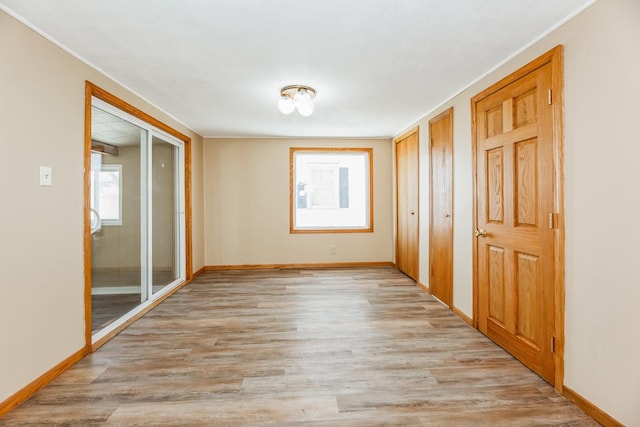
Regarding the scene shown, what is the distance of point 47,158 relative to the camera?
2.12 metres

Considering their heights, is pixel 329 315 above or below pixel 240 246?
below

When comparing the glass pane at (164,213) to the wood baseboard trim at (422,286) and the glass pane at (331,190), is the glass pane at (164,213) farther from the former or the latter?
the wood baseboard trim at (422,286)

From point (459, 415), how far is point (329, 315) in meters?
1.70

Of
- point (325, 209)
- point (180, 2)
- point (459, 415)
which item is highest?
point (180, 2)

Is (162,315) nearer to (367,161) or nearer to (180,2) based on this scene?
(180,2)

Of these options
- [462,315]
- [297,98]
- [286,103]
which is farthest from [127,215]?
[462,315]

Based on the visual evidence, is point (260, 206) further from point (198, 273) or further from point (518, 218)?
point (518, 218)

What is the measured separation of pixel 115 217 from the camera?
10.2 ft

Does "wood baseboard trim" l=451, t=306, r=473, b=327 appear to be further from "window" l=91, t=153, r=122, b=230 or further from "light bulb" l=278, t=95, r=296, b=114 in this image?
"window" l=91, t=153, r=122, b=230

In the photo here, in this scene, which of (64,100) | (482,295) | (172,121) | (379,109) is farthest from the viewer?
(172,121)

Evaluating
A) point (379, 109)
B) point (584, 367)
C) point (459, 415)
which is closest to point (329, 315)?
point (459, 415)

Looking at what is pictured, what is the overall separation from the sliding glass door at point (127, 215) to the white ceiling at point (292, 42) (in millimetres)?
503

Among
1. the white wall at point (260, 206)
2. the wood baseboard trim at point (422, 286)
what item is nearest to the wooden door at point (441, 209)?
the wood baseboard trim at point (422, 286)

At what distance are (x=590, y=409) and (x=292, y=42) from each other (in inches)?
113
